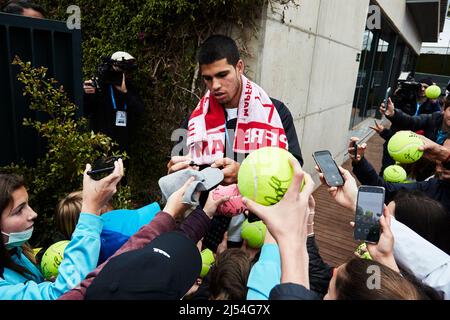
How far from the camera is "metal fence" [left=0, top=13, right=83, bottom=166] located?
1.96 metres

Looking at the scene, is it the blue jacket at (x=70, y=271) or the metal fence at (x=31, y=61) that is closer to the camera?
the blue jacket at (x=70, y=271)

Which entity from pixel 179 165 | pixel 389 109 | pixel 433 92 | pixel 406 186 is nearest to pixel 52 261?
pixel 179 165

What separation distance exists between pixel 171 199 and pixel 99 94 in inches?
90.8

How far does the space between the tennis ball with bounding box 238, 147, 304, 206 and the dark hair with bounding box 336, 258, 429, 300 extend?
1.11 ft

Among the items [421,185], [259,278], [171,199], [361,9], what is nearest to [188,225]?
[171,199]

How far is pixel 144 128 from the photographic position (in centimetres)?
359

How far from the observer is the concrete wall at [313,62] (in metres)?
3.10

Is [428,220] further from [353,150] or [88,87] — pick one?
[88,87]

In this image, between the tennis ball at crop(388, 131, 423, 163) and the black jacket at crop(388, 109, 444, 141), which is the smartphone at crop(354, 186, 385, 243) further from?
the black jacket at crop(388, 109, 444, 141)

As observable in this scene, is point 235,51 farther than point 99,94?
No

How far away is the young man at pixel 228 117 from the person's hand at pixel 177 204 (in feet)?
2.27

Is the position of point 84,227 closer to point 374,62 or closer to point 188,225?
point 188,225
